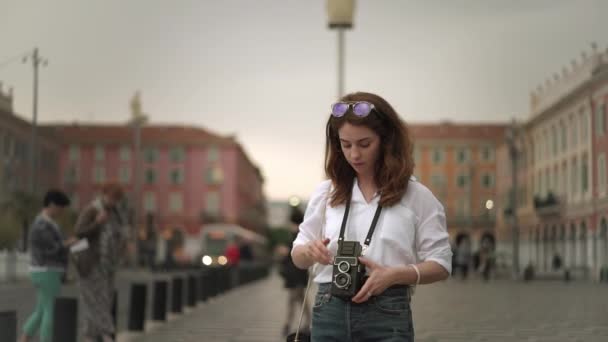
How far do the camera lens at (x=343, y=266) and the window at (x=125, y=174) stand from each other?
105940mm

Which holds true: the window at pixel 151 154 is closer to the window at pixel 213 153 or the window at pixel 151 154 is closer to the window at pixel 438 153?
the window at pixel 213 153

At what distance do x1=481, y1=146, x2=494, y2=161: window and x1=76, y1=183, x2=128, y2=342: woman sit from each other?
117 metres

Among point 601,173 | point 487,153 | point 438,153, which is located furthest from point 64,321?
point 487,153

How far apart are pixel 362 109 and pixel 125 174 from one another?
10653 cm

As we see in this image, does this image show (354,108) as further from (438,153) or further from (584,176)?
(438,153)

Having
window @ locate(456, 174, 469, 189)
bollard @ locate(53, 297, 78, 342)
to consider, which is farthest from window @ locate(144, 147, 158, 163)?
bollard @ locate(53, 297, 78, 342)

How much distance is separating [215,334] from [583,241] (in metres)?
49.6

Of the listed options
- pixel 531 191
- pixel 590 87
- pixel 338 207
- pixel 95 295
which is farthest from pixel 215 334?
pixel 531 191

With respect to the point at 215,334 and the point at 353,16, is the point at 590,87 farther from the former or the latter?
the point at 215,334

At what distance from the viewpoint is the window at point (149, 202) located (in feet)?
357

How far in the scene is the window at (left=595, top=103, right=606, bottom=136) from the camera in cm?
5291

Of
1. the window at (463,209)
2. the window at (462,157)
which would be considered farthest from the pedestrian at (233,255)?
the window at (462,157)

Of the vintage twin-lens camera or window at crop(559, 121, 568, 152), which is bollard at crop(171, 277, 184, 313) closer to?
the vintage twin-lens camera

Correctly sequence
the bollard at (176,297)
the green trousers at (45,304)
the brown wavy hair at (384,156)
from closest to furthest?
the brown wavy hair at (384,156)
the green trousers at (45,304)
the bollard at (176,297)
